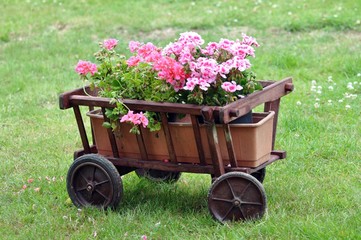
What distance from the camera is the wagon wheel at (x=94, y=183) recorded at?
16.8 feet

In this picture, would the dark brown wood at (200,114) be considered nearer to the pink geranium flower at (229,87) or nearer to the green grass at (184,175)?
the pink geranium flower at (229,87)

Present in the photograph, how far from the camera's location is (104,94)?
5195mm

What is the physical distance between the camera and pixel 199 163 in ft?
16.5

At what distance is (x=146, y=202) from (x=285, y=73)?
3906 mm

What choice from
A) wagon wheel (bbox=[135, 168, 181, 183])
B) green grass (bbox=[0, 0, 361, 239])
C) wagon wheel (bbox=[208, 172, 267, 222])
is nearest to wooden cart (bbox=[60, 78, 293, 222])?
wagon wheel (bbox=[208, 172, 267, 222])

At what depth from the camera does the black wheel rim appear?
518cm

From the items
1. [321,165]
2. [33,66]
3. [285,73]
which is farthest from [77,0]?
[321,165]

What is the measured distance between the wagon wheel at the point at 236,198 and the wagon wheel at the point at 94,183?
0.66 meters

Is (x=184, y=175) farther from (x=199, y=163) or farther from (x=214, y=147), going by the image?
(x=214, y=147)

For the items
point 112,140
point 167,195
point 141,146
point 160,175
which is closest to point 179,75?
point 141,146

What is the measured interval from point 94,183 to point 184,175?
0.98 m

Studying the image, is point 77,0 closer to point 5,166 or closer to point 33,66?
point 33,66

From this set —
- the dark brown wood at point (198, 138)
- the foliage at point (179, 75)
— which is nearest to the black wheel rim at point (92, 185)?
the foliage at point (179, 75)

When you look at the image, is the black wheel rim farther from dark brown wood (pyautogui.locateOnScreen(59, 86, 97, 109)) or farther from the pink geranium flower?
the pink geranium flower
